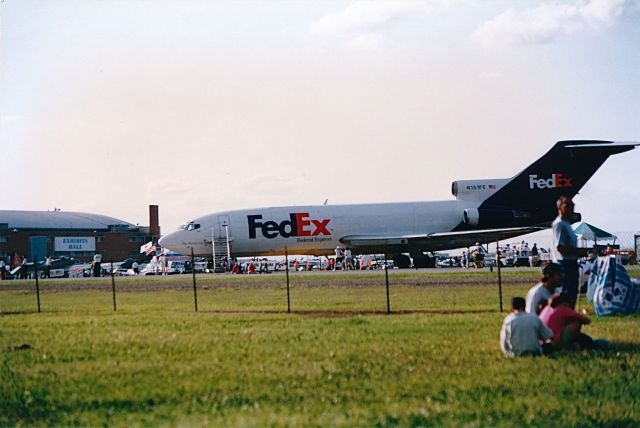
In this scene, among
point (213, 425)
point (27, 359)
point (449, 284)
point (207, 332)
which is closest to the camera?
point (213, 425)

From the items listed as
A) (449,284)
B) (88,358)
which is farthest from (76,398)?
(449,284)

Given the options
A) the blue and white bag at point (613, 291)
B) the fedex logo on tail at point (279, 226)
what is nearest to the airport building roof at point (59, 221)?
the fedex logo on tail at point (279, 226)

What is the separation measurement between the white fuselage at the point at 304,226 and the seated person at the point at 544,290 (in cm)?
3792

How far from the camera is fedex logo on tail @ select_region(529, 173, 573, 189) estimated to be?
2031 inches

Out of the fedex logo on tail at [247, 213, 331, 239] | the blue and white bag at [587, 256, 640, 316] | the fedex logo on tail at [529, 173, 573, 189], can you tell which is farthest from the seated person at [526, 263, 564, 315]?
the fedex logo on tail at [529, 173, 573, 189]

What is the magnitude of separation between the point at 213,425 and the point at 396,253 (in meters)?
44.7

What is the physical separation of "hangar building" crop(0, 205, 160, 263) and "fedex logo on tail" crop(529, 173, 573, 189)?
50.8m

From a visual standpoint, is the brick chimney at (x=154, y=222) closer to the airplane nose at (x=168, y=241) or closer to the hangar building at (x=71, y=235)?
the hangar building at (x=71, y=235)

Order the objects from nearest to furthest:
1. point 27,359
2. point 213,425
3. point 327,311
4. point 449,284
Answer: point 213,425, point 27,359, point 327,311, point 449,284

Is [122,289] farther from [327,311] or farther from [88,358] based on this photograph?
[88,358]

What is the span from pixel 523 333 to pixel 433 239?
39.1 meters

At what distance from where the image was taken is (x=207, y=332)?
1487cm

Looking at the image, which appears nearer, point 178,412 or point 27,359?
point 178,412

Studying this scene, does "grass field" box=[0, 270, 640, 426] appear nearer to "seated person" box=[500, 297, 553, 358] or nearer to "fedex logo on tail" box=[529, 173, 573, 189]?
"seated person" box=[500, 297, 553, 358]
